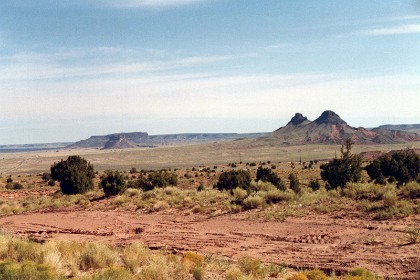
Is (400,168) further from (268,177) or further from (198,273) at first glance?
(198,273)

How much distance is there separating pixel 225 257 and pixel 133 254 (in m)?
3.16

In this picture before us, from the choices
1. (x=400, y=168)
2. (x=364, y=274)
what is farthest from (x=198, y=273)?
(x=400, y=168)

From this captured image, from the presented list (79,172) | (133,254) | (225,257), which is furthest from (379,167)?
(133,254)

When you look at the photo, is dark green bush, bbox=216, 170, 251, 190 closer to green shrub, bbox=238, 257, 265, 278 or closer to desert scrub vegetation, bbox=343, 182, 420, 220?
desert scrub vegetation, bbox=343, 182, 420, 220

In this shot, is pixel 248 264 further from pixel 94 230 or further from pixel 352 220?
pixel 94 230

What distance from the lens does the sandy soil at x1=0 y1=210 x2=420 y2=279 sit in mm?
12079

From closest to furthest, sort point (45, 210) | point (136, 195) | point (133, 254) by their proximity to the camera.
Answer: point (133, 254)
point (45, 210)
point (136, 195)

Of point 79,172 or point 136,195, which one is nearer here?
point 136,195

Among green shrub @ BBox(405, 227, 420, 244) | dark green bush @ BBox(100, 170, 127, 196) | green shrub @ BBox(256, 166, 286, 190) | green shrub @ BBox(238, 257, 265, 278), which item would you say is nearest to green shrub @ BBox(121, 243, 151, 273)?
green shrub @ BBox(238, 257, 265, 278)

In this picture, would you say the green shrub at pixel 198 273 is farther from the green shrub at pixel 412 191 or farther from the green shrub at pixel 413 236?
the green shrub at pixel 412 191

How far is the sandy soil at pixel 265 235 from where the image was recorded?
12.1 metres

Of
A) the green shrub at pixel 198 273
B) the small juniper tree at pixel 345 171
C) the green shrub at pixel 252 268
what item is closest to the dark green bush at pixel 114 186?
the small juniper tree at pixel 345 171

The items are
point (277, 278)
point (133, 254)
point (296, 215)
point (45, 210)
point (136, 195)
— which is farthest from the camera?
point (136, 195)

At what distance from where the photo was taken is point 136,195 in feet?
93.9
